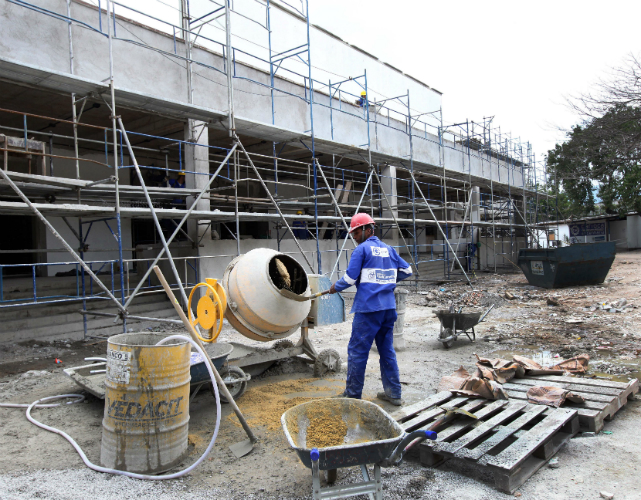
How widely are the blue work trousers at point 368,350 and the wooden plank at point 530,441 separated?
1392mm

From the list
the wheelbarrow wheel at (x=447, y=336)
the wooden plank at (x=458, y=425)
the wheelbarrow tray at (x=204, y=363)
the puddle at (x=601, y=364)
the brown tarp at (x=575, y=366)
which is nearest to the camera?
the wooden plank at (x=458, y=425)

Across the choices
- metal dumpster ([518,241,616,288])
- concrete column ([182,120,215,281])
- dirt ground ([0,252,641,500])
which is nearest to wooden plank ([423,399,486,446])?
dirt ground ([0,252,641,500])

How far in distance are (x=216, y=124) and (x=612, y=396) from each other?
27.9 ft

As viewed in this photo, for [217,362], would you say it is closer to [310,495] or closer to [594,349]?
[310,495]

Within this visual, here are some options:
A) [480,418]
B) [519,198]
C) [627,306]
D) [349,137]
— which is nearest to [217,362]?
[480,418]

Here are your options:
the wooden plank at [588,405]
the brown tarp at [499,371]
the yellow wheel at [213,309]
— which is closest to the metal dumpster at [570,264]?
the brown tarp at [499,371]

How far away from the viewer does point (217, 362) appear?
4.07 metres

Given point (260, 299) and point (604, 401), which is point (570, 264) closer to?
point (604, 401)

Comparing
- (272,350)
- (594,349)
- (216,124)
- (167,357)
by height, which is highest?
(216,124)

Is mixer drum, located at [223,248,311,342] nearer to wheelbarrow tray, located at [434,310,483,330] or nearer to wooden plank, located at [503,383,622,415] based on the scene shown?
wooden plank, located at [503,383,622,415]

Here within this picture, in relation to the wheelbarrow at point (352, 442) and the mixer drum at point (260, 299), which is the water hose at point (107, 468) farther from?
the mixer drum at point (260, 299)

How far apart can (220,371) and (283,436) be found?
1.02m

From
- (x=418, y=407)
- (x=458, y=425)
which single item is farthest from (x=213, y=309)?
(x=458, y=425)

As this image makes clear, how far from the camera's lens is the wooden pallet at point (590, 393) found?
3613 millimetres
